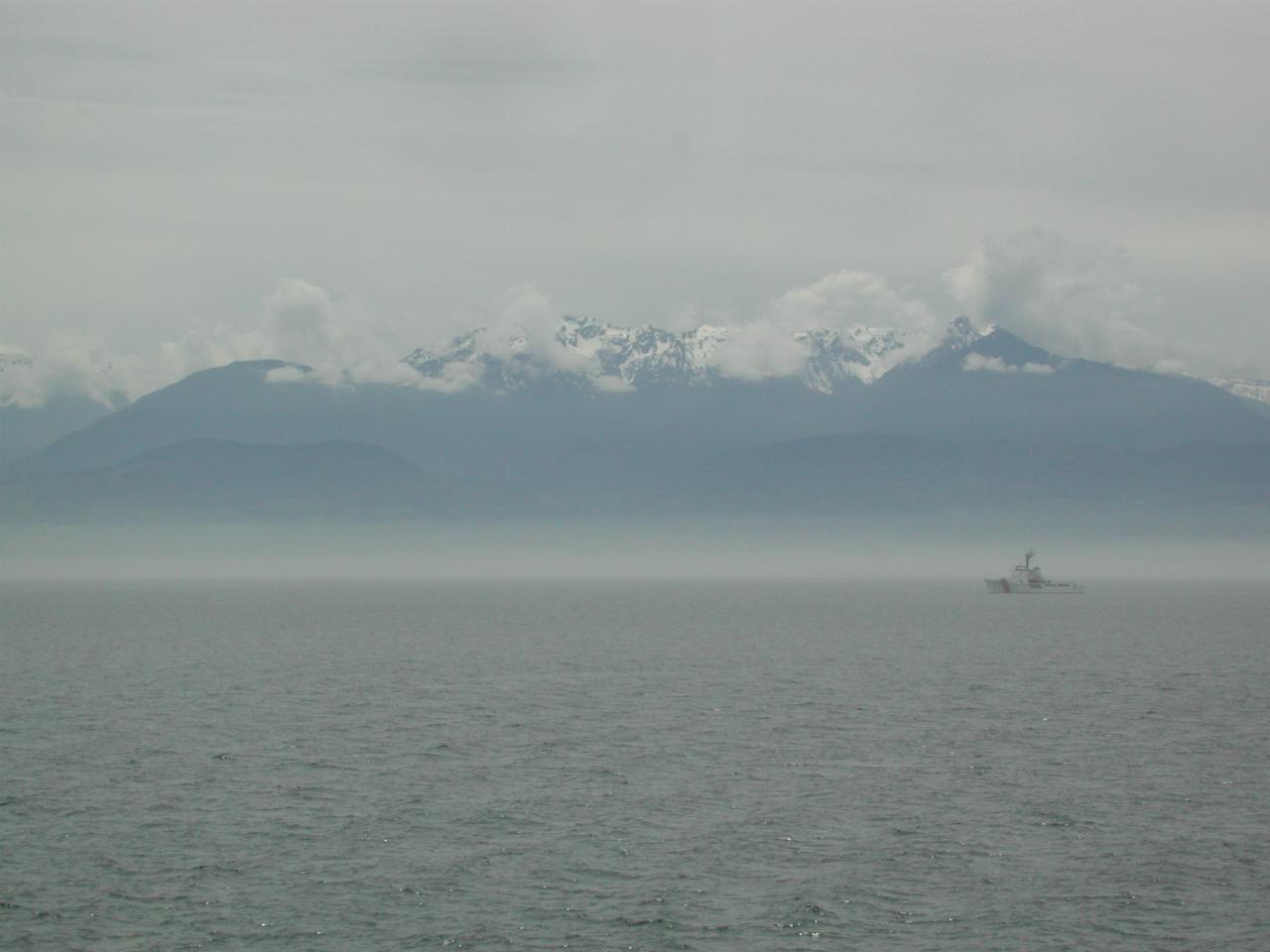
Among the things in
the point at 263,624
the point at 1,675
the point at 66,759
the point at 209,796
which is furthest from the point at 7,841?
the point at 263,624

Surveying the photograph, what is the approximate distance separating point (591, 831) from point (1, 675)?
230 feet

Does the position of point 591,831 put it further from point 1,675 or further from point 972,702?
point 1,675

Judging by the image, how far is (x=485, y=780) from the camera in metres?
59.8

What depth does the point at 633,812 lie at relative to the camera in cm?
5359

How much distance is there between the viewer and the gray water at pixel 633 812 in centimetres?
4091

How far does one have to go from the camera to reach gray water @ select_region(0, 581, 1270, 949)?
40906mm

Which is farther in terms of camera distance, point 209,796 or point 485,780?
point 485,780

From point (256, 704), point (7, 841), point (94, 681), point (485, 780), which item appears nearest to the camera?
point (7, 841)

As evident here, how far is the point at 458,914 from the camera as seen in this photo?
4156 centimetres

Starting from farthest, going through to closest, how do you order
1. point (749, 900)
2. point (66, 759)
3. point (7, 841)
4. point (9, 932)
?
point (66, 759)
point (7, 841)
point (749, 900)
point (9, 932)

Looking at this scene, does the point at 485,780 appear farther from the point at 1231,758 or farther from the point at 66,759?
the point at 1231,758

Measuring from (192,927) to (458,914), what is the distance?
23.0 ft

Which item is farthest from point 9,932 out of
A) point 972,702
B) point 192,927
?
point 972,702

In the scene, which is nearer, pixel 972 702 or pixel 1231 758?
pixel 1231 758
